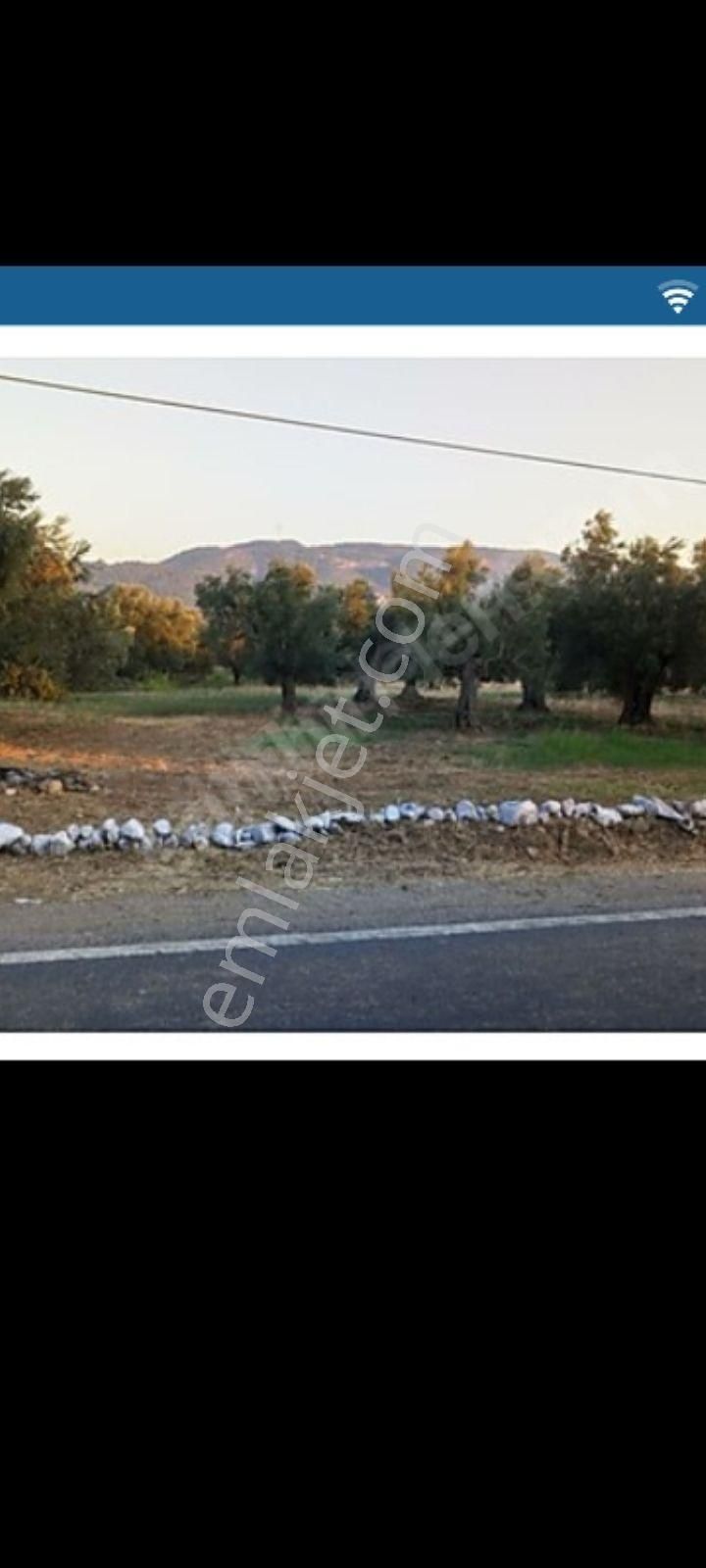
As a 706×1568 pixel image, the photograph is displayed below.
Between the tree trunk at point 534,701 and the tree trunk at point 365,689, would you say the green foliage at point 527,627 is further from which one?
the tree trunk at point 365,689

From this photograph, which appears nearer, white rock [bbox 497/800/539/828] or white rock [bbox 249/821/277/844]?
white rock [bbox 249/821/277/844]

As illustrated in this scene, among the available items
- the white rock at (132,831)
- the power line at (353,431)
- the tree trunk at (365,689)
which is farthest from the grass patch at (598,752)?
the white rock at (132,831)

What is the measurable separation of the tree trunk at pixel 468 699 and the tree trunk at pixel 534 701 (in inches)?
5.2

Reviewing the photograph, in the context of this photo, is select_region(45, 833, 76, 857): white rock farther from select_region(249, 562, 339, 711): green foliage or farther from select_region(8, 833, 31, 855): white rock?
select_region(249, 562, 339, 711): green foliage

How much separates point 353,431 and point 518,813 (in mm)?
1099

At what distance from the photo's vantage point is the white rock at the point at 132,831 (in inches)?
107

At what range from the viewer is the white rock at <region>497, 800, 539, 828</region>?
2.79 metres

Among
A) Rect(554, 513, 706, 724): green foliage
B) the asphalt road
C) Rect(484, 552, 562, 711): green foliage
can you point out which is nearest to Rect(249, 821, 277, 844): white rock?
the asphalt road

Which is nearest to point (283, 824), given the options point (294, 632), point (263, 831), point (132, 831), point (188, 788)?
point (263, 831)
